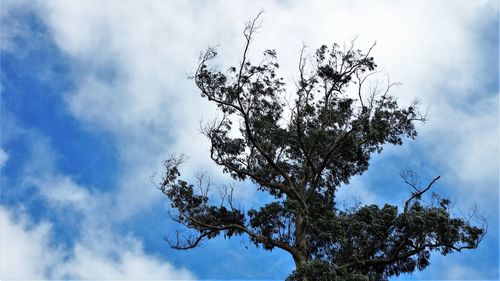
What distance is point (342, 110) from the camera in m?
20.4

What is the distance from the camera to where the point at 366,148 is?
67.7ft

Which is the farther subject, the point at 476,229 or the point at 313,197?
the point at 313,197

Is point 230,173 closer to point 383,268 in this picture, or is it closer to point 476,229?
point 383,268

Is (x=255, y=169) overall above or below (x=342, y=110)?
below

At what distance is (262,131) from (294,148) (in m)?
1.42

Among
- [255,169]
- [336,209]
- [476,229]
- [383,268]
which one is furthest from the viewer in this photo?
[255,169]

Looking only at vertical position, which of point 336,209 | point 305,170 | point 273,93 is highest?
point 273,93

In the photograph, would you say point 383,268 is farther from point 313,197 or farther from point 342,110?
point 342,110

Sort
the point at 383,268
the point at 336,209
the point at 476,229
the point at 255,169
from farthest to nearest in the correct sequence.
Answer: the point at 255,169
the point at 336,209
the point at 383,268
the point at 476,229

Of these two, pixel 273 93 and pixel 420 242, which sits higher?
pixel 273 93

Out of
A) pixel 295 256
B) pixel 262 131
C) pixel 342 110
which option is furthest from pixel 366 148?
pixel 295 256

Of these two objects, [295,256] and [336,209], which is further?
[336,209]

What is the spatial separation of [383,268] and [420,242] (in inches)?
66.9

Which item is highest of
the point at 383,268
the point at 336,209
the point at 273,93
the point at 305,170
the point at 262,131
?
the point at 273,93
